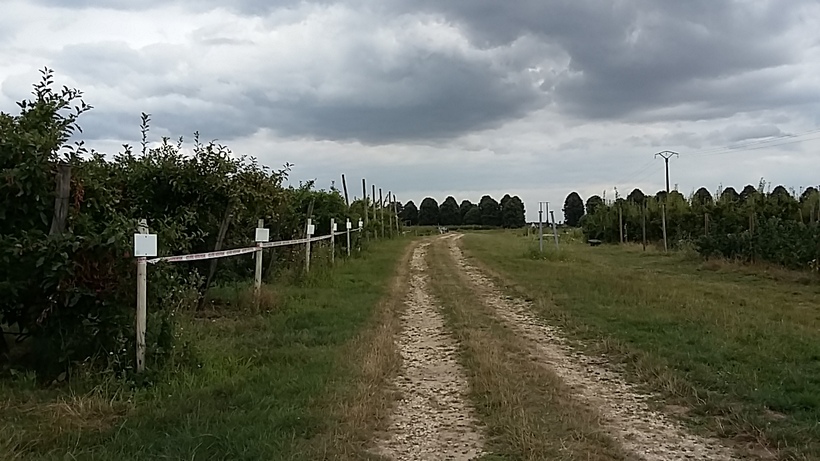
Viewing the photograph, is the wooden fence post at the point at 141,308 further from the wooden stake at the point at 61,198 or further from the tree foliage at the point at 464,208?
the tree foliage at the point at 464,208

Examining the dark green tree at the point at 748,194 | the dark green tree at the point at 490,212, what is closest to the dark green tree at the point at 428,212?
the dark green tree at the point at 490,212

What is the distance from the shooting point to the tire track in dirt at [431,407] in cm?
476

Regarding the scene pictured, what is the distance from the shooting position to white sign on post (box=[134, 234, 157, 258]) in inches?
236

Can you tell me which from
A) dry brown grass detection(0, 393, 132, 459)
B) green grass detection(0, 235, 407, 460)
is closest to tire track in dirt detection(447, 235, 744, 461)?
green grass detection(0, 235, 407, 460)

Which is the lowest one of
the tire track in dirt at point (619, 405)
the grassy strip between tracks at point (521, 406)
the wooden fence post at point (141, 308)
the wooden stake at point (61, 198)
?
the tire track in dirt at point (619, 405)

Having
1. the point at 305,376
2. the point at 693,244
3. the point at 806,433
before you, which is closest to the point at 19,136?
the point at 305,376

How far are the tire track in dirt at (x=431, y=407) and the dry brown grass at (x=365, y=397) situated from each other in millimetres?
109

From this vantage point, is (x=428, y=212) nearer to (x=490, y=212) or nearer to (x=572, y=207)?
(x=490, y=212)

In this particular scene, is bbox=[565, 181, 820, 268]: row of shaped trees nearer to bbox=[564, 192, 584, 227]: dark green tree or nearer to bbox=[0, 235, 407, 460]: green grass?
bbox=[0, 235, 407, 460]: green grass

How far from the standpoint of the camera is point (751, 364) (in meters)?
7.01

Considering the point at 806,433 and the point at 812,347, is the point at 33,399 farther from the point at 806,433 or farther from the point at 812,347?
the point at 812,347

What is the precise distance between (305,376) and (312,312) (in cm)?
396

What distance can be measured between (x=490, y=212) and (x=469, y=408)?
299ft

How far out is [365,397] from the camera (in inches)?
233
